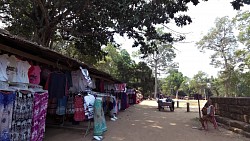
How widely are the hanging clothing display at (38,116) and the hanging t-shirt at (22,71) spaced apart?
1.49 ft

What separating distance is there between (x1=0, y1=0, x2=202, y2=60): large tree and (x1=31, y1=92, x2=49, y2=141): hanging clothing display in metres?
5.42

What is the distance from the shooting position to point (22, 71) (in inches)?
215

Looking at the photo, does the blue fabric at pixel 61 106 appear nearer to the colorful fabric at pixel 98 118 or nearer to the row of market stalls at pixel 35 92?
the row of market stalls at pixel 35 92

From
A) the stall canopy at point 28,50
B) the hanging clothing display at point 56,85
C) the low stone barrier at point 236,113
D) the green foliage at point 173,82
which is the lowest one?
the low stone barrier at point 236,113

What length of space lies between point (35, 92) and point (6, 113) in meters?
1.17

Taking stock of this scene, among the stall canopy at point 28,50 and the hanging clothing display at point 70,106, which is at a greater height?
the stall canopy at point 28,50

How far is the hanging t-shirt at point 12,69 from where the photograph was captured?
5078 millimetres

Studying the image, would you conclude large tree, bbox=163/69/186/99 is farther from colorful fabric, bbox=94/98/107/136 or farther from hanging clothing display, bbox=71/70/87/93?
colorful fabric, bbox=94/98/107/136

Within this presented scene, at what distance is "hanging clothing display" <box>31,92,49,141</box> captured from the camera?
5352mm

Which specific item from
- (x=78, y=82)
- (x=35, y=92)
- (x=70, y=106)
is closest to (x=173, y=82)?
(x=78, y=82)

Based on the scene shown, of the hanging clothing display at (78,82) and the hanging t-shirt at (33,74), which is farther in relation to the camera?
the hanging clothing display at (78,82)

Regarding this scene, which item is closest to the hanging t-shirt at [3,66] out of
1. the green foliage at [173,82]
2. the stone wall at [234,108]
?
the stone wall at [234,108]

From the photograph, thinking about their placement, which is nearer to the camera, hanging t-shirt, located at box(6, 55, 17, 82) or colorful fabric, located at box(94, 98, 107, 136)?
hanging t-shirt, located at box(6, 55, 17, 82)

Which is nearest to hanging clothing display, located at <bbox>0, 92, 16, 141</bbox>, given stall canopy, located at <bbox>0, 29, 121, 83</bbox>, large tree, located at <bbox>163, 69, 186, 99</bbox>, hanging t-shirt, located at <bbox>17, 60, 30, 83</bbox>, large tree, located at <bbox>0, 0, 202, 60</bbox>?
hanging t-shirt, located at <bbox>17, 60, 30, 83</bbox>
